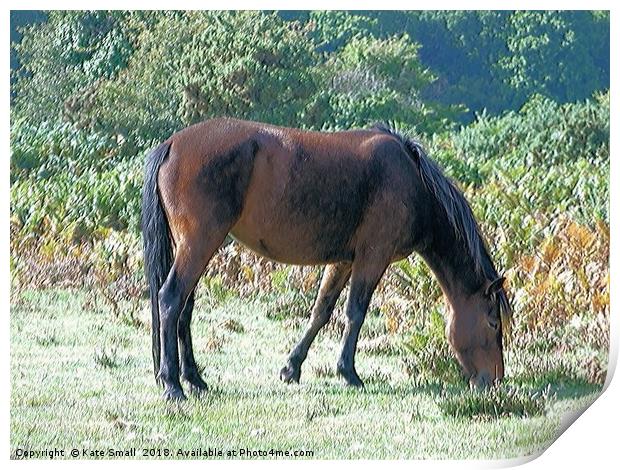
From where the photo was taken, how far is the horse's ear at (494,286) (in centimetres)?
832

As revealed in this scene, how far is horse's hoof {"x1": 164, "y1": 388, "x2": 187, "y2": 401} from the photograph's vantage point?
796 cm

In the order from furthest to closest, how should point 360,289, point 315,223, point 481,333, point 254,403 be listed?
point 481,333, point 360,289, point 315,223, point 254,403

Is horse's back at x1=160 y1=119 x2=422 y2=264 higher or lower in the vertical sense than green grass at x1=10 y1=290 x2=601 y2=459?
higher

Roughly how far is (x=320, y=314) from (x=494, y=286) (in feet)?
3.39

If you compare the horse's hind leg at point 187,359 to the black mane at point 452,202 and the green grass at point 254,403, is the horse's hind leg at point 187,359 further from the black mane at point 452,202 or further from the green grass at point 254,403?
the black mane at point 452,202

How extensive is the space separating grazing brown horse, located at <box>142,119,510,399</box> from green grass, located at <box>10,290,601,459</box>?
0.23 m

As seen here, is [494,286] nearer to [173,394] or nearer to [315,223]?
[315,223]

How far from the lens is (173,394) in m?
7.97

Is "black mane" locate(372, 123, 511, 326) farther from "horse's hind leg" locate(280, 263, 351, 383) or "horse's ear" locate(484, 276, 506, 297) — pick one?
"horse's hind leg" locate(280, 263, 351, 383)

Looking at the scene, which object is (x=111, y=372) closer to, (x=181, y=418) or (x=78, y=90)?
(x=181, y=418)

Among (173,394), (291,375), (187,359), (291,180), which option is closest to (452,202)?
(291,180)

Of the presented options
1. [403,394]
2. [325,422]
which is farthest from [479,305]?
[325,422]

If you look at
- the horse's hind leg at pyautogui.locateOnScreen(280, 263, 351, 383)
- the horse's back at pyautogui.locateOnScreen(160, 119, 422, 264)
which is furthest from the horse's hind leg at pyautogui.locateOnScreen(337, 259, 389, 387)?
the horse's hind leg at pyautogui.locateOnScreen(280, 263, 351, 383)

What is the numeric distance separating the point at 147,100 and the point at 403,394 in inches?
104
